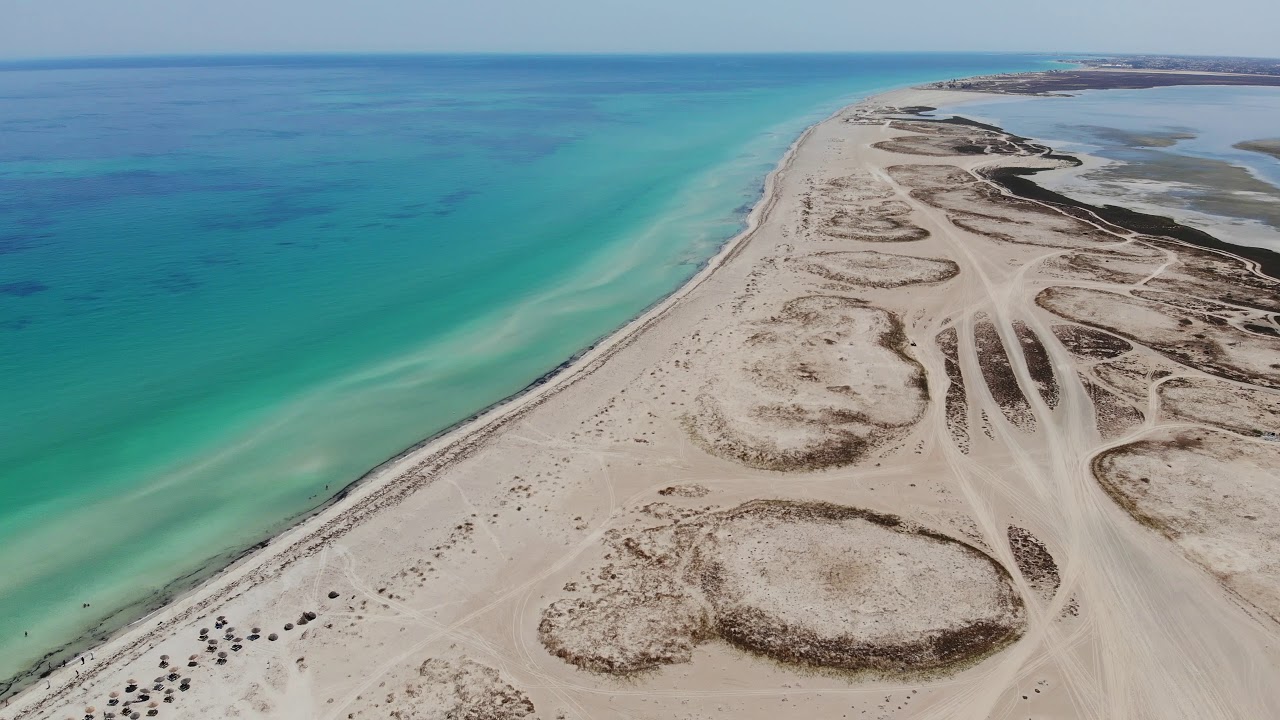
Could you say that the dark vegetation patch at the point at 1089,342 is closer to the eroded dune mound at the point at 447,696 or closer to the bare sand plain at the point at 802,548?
the bare sand plain at the point at 802,548

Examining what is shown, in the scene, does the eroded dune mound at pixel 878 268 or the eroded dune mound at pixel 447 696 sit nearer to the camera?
the eroded dune mound at pixel 447 696

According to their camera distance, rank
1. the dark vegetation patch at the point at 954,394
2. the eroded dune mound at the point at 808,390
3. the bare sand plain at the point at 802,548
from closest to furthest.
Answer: the bare sand plain at the point at 802,548
the eroded dune mound at the point at 808,390
the dark vegetation patch at the point at 954,394

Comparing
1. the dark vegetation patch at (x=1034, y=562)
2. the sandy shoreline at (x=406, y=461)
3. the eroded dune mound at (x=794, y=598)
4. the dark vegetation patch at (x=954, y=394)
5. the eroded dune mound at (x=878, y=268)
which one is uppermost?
the eroded dune mound at (x=878, y=268)

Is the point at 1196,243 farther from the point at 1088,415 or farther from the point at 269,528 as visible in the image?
the point at 269,528

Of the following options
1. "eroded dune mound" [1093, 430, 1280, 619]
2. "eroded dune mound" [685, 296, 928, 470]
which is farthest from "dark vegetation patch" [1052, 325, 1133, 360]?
"eroded dune mound" [685, 296, 928, 470]

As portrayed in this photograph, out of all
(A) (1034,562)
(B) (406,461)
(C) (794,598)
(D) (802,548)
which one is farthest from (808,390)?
(B) (406,461)

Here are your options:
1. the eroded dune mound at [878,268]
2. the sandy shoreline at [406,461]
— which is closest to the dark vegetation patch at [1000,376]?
the eroded dune mound at [878,268]

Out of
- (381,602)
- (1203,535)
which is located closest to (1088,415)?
(1203,535)
